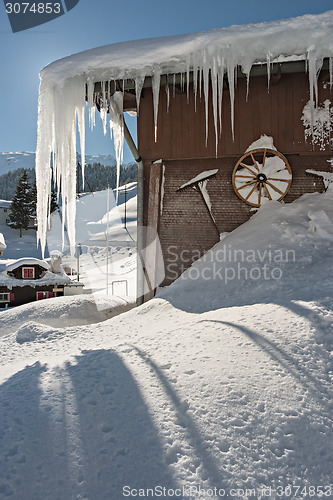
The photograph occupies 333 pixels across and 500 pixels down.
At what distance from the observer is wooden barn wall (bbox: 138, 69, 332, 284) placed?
622 cm

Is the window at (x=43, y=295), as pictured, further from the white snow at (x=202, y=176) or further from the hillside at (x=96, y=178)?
the hillside at (x=96, y=178)

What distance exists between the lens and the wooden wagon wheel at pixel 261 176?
625 centimetres

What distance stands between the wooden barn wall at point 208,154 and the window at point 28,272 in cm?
1142

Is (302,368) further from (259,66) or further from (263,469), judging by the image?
(259,66)

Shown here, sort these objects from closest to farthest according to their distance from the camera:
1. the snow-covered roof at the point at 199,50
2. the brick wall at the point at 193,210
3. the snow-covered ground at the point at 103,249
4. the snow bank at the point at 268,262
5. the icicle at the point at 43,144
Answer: the snow bank at the point at 268,262 < the snow-covered roof at the point at 199,50 < the icicle at the point at 43,144 < the brick wall at the point at 193,210 < the snow-covered ground at the point at 103,249

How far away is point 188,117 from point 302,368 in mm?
5740

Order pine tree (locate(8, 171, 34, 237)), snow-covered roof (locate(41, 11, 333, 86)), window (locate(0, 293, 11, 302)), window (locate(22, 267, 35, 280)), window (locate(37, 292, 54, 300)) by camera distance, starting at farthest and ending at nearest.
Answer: pine tree (locate(8, 171, 34, 237))
window (locate(37, 292, 54, 300))
window (locate(22, 267, 35, 280))
window (locate(0, 293, 11, 302))
snow-covered roof (locate(41, 11, 333, 86))

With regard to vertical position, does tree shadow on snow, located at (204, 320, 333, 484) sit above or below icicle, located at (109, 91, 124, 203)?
below

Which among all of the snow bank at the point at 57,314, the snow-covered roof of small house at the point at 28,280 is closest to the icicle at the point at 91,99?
the snow bank at the point at 57,314

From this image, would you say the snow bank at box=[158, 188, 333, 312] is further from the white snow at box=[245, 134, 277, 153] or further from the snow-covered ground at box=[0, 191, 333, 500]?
the white snow at box=[245, 134, 277, 153]

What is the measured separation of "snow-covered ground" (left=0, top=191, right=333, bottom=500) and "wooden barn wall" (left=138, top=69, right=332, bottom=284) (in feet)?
9.60

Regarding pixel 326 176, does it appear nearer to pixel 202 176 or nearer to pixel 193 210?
pixel 202 176

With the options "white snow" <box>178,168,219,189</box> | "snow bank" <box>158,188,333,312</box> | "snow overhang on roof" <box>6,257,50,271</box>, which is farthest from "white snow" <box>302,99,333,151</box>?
"snow overhang on roof" <box>6,257,50,271</box>

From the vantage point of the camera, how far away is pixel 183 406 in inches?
78.2
